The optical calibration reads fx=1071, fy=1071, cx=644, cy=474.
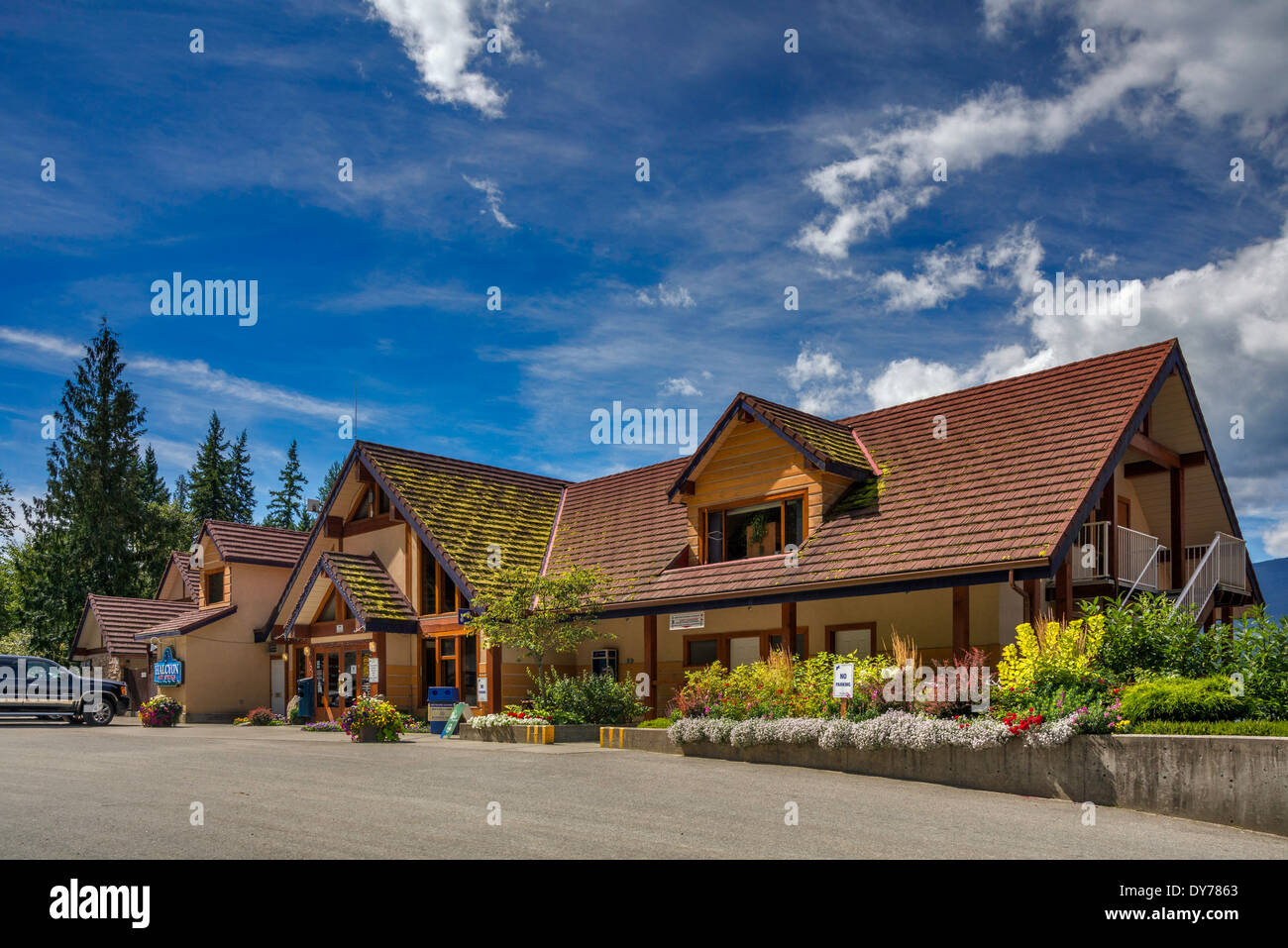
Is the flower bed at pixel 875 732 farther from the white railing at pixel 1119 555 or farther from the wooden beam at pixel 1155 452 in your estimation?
the wooden beam at pixel 1155 452

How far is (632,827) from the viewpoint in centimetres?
1045

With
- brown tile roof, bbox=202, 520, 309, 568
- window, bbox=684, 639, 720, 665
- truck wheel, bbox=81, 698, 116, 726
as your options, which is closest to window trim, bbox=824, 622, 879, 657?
window, bbox=684, 639, 720, 665

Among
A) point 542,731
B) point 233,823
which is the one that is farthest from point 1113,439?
point 233,823

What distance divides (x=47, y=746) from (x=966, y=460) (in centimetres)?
1893

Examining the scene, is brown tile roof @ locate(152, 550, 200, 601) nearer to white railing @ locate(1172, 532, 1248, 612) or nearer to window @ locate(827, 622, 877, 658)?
window @ locate(827, 622, 877, 658)

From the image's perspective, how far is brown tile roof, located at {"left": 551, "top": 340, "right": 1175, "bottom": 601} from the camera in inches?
709

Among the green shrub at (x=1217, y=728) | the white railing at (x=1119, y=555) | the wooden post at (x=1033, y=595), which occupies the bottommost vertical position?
the green shrub at (x=1217, y=728)

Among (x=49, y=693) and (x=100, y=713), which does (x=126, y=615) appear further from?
(x=49, y=693)

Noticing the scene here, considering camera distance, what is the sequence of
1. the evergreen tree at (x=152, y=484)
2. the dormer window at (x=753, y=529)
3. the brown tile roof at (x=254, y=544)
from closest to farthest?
the dormer window at (x=753, y=529) → the brown tile roof at (x=254, y=544) → the evergreen tree at (x=152, y=484)

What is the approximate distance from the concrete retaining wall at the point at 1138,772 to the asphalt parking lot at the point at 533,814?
0.31 meters

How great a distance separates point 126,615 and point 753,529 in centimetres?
2886

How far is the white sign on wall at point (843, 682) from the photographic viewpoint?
647 inches

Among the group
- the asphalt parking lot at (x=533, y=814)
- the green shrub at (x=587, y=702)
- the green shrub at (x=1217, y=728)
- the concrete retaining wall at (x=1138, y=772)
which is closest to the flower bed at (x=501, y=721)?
the green shrub at (x=587, y=702)

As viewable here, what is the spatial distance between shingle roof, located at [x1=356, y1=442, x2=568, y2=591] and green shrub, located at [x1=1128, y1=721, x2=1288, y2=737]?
16.8 meters
